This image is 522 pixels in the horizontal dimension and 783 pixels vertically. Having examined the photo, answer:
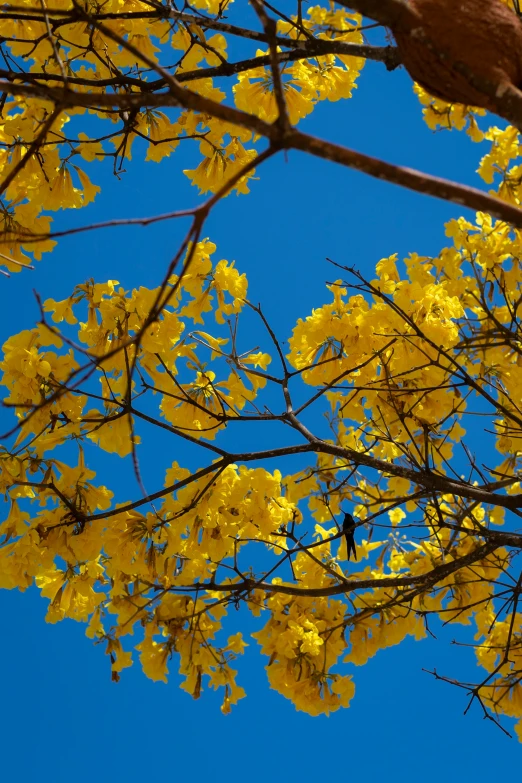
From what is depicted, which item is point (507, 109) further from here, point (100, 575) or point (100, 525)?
point (100, 575)

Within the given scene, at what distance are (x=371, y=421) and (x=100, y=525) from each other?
1.51 m

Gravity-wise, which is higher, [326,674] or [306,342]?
[306,342]

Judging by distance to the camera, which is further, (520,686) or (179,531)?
(520,686)

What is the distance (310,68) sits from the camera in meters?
4.59

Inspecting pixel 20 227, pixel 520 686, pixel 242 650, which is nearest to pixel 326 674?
pixel 242 650

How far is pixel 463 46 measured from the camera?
1.91 metres

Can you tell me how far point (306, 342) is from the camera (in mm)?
4055

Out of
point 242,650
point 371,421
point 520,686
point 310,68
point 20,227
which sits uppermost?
point 310,68

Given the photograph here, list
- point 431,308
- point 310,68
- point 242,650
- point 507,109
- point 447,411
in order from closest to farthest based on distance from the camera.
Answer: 1. point 507,109
2. point 431,308
3. point 447,411
4. point 310,68
5. point 242,650

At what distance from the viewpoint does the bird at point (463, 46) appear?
1.90 metres

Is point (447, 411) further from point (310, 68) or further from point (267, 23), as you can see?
point (267, 23)

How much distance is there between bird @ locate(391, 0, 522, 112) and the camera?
1.90 m

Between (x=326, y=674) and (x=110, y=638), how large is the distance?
1.33 m

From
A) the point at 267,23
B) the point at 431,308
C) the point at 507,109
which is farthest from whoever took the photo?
the point at 431,308
